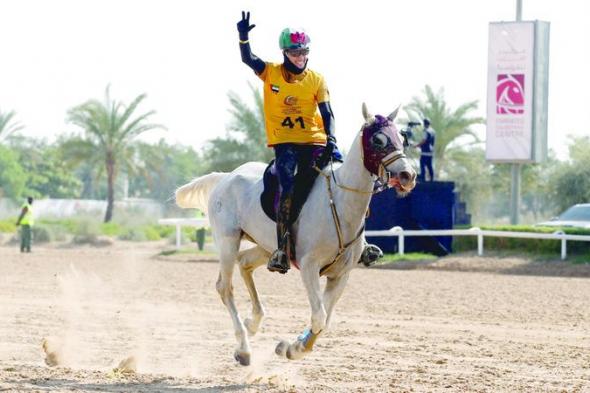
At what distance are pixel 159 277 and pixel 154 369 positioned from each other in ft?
45.6

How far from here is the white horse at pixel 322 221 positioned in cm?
1049

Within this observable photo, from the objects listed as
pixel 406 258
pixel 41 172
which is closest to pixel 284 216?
pixel 406 258

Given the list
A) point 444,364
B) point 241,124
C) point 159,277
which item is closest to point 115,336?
point 444,364

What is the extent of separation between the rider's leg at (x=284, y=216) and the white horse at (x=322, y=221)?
114 mm

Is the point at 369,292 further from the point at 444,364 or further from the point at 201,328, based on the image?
the point at 444,364

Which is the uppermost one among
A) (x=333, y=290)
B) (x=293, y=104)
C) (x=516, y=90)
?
(x=516, y=90)

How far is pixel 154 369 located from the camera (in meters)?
11.6

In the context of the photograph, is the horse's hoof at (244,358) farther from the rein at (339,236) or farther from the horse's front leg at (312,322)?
the rein at (339,236)

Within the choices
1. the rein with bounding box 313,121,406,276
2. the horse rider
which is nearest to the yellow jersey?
the horse rider

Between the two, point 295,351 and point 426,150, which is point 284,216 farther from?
point 426,150

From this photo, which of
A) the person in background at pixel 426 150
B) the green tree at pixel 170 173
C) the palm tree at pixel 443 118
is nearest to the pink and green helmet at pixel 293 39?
the person in background at pixel 426 150

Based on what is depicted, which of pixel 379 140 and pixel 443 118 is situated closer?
pixel 379 140

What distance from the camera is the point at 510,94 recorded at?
1490 inches

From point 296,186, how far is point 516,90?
27.6 metres
